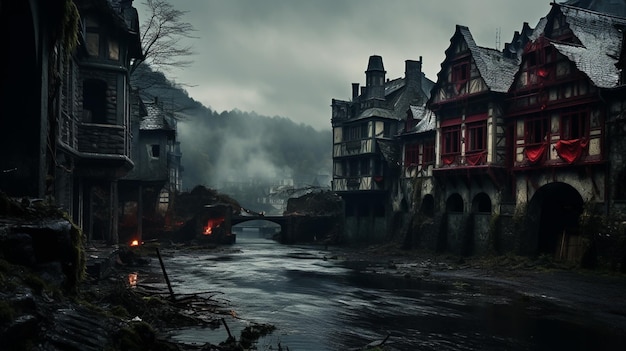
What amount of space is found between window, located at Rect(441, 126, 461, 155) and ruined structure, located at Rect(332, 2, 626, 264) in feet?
0.23

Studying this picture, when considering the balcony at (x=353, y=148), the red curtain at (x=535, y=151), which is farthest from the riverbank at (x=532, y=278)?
the balcony at (x=353, y=148)

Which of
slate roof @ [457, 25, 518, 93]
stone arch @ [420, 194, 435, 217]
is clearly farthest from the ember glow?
slate roof @ [457, 25, 518, 93]

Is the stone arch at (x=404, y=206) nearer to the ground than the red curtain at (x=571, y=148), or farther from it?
nearer to the ground

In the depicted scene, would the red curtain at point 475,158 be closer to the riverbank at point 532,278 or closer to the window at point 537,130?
the window at point 537,130

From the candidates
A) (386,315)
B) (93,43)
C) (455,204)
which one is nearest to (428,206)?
(455,204)

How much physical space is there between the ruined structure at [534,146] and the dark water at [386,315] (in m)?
8.33

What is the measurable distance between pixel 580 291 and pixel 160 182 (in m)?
29.3

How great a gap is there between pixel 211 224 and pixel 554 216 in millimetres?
35125

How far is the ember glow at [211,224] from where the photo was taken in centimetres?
5472

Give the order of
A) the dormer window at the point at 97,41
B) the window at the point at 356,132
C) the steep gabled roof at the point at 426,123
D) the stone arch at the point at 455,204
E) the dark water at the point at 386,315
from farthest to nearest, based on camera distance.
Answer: the window at the point at 356,132 → the steep gabled roof at the point at 426,123 → the stone arch at the point at 455,204 → the dormer window at the point at 97,41 → the dark water at the point at 386,315

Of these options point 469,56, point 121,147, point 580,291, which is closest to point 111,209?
point 121,147

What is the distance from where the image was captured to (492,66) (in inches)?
1377

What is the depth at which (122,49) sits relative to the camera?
2416 centimetres

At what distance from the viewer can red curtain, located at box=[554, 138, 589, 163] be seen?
27.5 m
